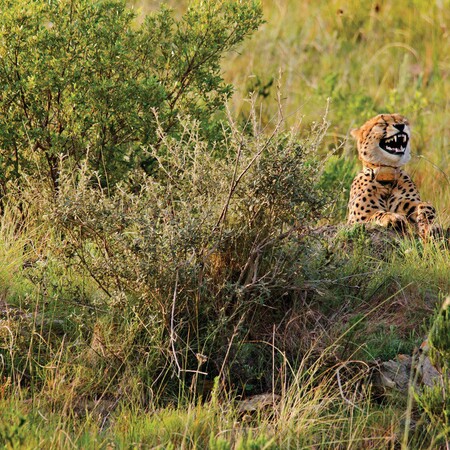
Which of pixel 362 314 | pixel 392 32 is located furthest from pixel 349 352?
pixel 392 32

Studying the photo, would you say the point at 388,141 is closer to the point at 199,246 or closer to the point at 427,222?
the point at 427,222

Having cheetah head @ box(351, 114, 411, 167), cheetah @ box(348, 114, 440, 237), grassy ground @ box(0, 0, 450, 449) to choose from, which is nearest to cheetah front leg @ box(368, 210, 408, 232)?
cheetah @ box(348, 114, 440, 237)

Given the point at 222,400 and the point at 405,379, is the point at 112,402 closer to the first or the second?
the point at 222,400

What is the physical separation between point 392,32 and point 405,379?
668 cm

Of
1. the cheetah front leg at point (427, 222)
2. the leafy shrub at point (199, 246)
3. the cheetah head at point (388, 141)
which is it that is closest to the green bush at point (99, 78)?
the leafy shrub at point (199, 246)

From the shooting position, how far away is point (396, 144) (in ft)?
19.2

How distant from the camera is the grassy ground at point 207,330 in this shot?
4.07 m

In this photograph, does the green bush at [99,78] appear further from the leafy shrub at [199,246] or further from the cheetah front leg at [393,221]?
the cheetah front leg at [393,221]

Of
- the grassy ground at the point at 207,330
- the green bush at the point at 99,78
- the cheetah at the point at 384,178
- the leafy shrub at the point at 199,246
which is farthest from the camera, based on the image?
the cheetah at the point at 384,178

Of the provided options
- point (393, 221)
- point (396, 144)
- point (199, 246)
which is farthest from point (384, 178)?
point (199, 246)

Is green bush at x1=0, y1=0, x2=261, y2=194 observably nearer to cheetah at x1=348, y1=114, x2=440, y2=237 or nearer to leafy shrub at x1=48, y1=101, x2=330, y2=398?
leafy shrub at x1=48, y1=101, x2=330, y2=398

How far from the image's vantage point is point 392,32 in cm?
1046

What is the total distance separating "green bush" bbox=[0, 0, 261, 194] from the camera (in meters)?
5.48

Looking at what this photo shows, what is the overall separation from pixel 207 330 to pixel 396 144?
195cm
